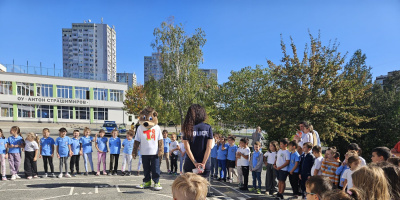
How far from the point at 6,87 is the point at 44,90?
5818 mm

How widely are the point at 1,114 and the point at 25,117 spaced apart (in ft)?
11.9

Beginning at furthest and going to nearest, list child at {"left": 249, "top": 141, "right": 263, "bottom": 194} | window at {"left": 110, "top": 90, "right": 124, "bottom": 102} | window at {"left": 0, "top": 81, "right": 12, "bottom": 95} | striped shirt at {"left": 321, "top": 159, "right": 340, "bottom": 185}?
window at {"left": 110, "top": 90, "right": 124, "bottom": 102}
window at {"left": 0, "top": 81, "right": 12, "bottom": 95}
child at {"left": 249, "top": 141, "right": 263, "bottom": 194}
striped shirt at {"left": 321, "top": 159, "right": 340, "bottom": 185}

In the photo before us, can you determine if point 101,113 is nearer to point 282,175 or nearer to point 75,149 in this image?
point 75,149

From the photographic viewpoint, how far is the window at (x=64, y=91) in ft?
164

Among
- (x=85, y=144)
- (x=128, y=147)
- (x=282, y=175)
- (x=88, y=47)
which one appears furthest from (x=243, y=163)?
(x=88, y=47)

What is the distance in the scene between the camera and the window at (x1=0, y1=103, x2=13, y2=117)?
46.6m

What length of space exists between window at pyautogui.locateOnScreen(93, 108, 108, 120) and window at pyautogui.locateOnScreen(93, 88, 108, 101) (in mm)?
2289

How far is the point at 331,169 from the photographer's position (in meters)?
6.35

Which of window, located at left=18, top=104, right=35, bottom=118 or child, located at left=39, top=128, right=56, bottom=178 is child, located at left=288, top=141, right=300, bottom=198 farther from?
window, located at left=18, top=104, right=35, bottom=118

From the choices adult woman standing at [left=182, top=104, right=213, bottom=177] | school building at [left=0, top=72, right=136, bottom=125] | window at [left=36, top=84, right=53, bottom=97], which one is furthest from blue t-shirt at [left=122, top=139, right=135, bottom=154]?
window at [left=36, top=84, right=53, bottom=97]

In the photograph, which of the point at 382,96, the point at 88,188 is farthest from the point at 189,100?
the point at 88,188

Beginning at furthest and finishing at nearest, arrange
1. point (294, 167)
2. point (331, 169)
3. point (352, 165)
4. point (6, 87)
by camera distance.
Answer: point (6, 87), point (294, 167), point (331, 169), point (352, 165)

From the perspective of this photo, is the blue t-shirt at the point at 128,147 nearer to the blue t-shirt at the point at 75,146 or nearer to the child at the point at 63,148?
the blue t-shirt at the point at 75,146

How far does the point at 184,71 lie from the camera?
2605cm
